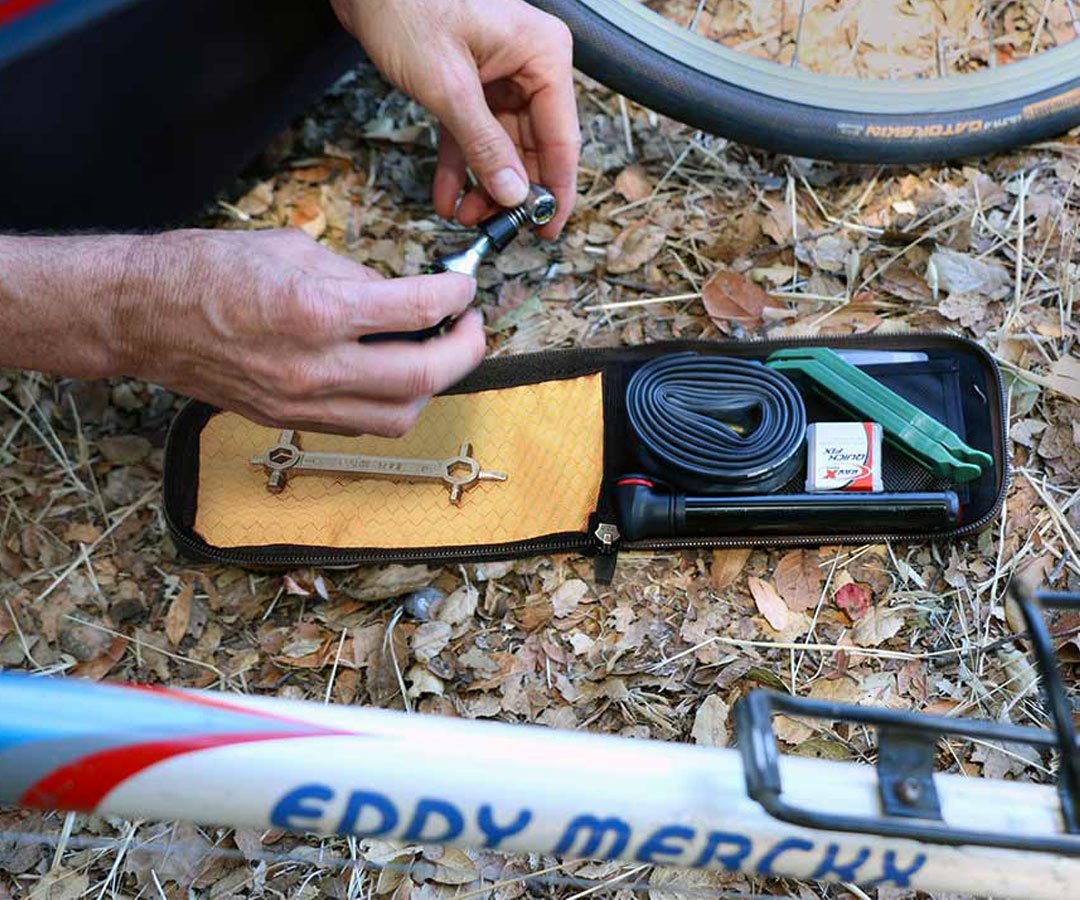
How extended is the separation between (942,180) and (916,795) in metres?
1.14

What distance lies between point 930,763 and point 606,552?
577 millimetres

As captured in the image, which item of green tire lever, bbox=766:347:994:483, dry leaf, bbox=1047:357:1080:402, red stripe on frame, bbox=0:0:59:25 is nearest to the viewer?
red stripe on frame, bbox=0:0:59:25

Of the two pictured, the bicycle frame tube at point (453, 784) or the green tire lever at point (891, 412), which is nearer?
the bicycle frame tube at point (453, 784)

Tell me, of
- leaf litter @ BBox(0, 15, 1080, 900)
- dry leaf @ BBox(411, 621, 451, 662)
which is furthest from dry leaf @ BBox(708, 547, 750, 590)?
dry leaf @ BBox(411, 621, 451, 662)

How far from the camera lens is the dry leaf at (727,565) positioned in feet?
4.08

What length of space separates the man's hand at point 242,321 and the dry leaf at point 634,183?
584 mm

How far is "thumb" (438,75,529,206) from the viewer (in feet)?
3.86

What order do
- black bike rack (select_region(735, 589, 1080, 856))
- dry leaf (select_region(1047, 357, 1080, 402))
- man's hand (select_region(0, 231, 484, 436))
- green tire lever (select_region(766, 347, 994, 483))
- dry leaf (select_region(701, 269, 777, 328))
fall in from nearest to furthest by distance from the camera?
1. black bike rack (select_region(735, 589, 1080, 856))
2. man's hand (select_region(0, 231, 484, 436))
3. green tire lever (select_region(766, 347, 994, 483))
4. dry leaf (select_region(1047, 357, 1080, 402))
5. dry leaf (select_region(701, 269, 777, 328))

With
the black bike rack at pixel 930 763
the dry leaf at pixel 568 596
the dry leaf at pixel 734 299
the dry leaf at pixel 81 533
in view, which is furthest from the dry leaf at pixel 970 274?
the dry leaf at pixel 81 533

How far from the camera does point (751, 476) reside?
118 centimetres

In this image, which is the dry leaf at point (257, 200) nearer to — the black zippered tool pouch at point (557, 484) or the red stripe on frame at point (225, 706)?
the black zippered tool pouch at point (557, 484)

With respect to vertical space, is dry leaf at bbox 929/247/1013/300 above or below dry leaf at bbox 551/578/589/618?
above

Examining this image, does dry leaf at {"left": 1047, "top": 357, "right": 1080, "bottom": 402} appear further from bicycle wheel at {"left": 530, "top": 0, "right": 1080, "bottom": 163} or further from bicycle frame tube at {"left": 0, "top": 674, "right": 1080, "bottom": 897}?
bicycle frame tube at {"left": 0, "top": 674, "right": 1080, "bottom": 897}

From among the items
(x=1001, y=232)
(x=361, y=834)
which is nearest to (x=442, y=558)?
(x=361, y=834)
